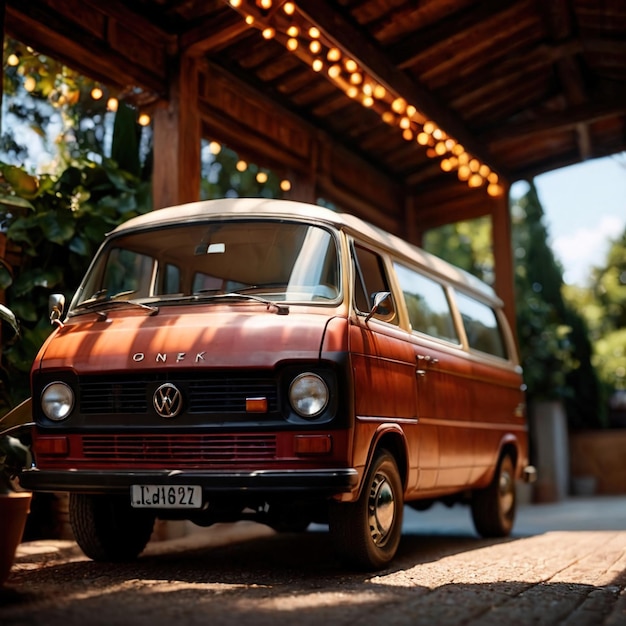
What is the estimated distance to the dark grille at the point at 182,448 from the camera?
5047mm

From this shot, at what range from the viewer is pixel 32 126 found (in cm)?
927

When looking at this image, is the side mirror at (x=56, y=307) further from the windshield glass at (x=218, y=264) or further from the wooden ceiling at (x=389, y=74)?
the wooden ceiling at (x=389, y=74)

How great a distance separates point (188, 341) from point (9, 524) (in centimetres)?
138

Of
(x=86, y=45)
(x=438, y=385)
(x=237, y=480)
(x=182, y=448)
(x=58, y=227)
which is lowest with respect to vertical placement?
(x=237, y=480)

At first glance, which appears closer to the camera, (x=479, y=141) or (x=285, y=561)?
(x=285, y=561)

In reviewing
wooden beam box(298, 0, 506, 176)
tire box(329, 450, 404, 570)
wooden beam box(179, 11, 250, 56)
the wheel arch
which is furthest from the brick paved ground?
wooden beam box(298, 0, 506, 176)

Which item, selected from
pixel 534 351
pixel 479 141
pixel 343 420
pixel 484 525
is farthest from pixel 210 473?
pixel 534 351

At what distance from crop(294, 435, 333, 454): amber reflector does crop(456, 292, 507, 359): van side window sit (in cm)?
331

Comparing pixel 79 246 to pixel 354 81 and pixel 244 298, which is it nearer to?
pixel 244 298

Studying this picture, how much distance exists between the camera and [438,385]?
22.4 feet

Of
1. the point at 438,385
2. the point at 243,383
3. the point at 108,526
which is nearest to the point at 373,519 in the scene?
the point at 243,383

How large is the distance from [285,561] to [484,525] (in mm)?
2694

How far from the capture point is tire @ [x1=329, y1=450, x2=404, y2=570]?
5.37m

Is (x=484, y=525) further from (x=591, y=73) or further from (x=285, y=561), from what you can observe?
(x=591, y=73)
